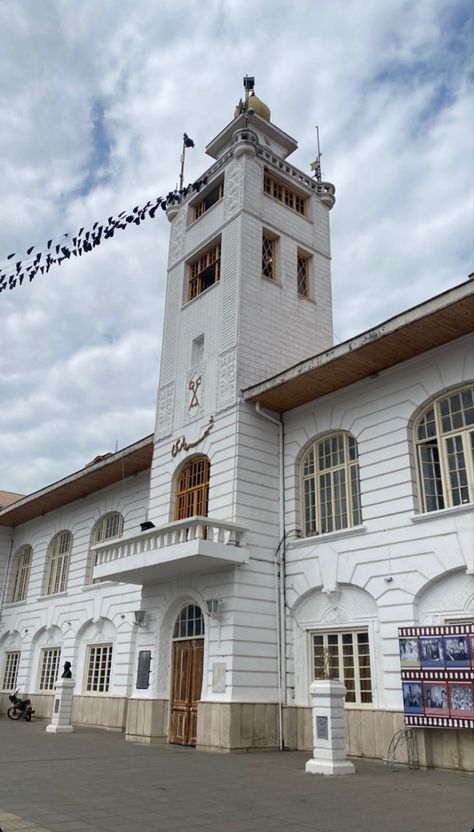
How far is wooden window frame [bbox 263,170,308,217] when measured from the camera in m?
22.1

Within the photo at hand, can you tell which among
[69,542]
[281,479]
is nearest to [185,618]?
[281,479]

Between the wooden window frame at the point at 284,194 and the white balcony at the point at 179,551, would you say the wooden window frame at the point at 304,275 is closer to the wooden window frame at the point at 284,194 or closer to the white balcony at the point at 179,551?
the wooden window frame at the point at 284,194

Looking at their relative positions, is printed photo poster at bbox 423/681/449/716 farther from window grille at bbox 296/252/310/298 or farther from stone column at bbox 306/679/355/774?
window grille at bbox 296/252/310/298

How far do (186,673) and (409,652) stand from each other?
6.26 meters

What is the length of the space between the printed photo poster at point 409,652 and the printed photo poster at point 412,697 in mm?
362

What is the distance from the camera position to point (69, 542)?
27594 millimetres

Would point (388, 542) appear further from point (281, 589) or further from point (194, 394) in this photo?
point (194, 394)

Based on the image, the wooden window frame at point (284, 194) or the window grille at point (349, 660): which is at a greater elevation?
the wooden window frame at point (284, 194)

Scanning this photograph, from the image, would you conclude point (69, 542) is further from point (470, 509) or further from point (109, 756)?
point (470, 509)

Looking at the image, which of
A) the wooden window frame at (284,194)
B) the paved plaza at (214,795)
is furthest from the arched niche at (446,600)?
the wooden window frame at (284,194)

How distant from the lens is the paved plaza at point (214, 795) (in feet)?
23.9

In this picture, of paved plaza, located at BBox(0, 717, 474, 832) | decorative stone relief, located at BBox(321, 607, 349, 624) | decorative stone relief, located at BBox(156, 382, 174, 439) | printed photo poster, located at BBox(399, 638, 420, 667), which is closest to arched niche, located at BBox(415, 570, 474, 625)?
printed photo poster, located at BBox(399, 638, 420, 667)

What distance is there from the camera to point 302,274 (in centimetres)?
2239

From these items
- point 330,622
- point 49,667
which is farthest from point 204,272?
point 49,667
